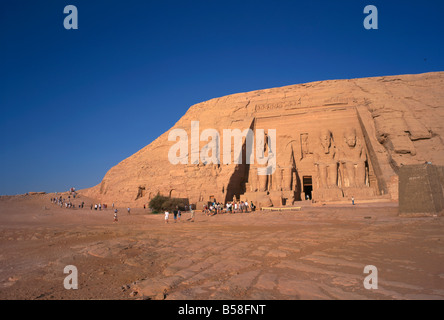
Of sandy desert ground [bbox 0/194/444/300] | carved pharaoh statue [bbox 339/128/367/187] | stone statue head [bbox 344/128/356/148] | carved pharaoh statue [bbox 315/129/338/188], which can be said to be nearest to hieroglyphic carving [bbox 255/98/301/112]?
carved pharaoh statue [bbox 315/129/338/188]

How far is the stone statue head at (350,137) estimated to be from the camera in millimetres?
20078

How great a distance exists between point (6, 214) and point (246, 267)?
1917 cm

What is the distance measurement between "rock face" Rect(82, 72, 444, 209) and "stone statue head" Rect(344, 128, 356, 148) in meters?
0.07

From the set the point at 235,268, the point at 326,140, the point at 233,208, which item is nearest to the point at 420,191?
the point at 235,268

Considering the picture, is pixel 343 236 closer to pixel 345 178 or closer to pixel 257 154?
pixel 345 178

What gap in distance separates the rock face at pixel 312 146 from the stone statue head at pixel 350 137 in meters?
0.07

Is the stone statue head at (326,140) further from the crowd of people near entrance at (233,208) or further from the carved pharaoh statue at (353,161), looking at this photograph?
the crowd of people near entrance at (233,208)

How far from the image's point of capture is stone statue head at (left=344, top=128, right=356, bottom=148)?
65.9 feet

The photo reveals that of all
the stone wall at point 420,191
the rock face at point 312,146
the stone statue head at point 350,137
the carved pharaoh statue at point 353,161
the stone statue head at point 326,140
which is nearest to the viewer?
the stone wall at point 420,191

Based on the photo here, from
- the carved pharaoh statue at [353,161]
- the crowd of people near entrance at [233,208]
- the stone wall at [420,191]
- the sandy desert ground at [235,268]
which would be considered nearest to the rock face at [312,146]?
the carved pharaoh statue at [353,161]

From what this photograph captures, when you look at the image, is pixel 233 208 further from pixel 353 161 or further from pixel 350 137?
pixel 350 137

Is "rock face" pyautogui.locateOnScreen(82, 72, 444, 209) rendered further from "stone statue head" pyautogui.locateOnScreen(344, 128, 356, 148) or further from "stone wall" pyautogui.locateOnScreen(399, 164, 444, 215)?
"stone wall" pyautogui.locateOnScreen(399, 164, 444, 215)

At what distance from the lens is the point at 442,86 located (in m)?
19.5
